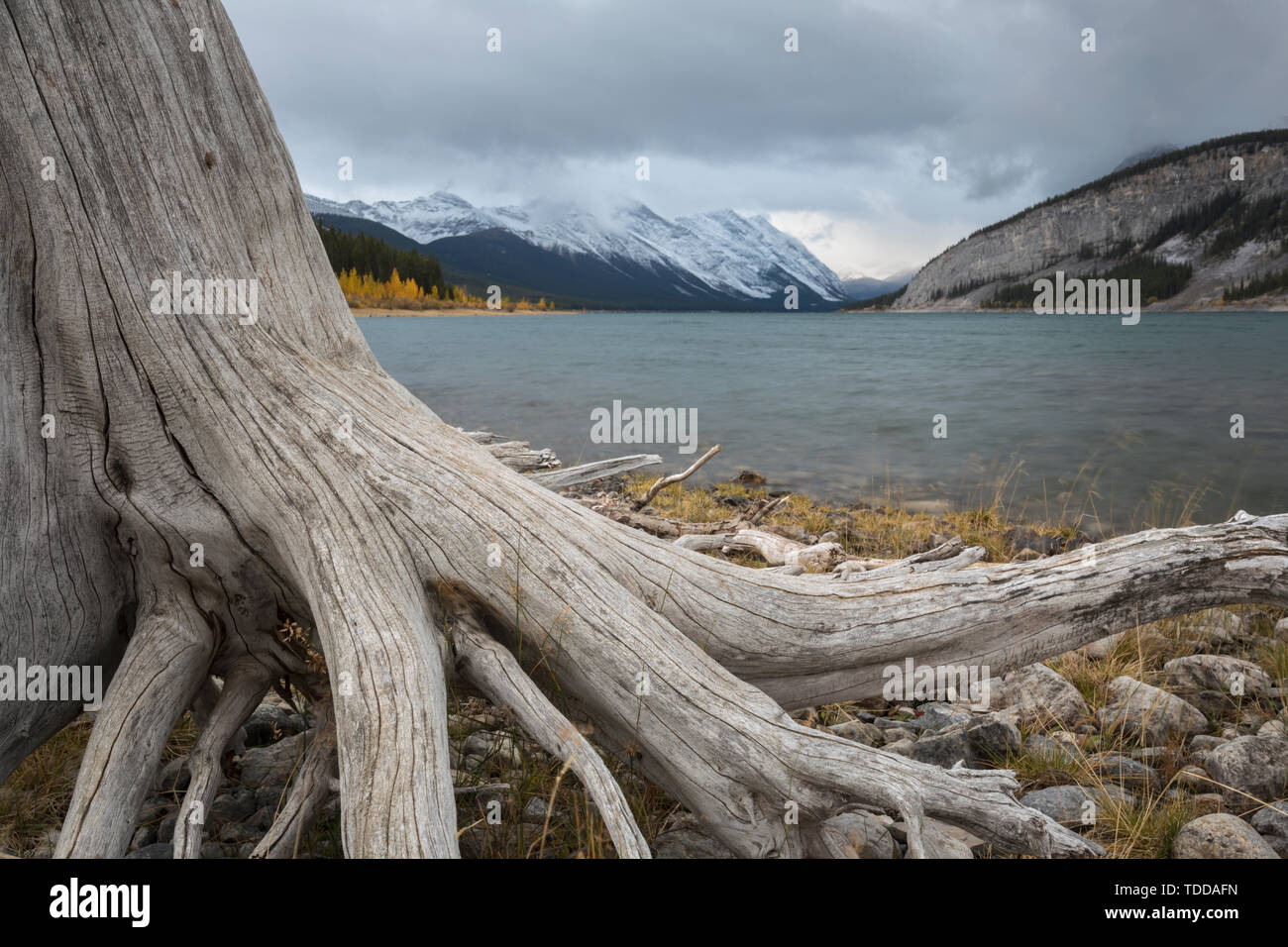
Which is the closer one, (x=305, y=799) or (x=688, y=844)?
(x=305, y=799)

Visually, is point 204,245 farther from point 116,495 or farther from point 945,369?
point 945,369

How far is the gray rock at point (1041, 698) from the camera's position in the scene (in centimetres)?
402

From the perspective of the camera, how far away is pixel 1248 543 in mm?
3490

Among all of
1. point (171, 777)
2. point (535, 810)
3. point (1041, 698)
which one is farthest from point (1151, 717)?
point (171, 777)

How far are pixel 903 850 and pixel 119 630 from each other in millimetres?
3580

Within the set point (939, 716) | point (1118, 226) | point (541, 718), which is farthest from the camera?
point (1118, 226)

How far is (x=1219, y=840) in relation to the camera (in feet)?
9.20

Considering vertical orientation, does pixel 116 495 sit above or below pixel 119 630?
above

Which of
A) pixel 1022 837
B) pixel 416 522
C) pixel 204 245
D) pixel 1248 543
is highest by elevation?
pixel 204 245

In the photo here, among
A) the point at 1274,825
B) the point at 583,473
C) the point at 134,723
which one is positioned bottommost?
the point at 1274,825

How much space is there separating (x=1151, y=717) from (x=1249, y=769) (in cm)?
60

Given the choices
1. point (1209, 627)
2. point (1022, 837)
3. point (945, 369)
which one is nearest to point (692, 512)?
point (1209, 627)

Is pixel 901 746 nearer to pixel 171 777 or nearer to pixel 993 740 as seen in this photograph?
pixel 993 740

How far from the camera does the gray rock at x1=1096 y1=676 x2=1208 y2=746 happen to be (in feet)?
12.4
